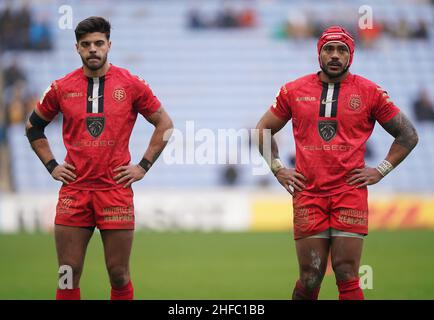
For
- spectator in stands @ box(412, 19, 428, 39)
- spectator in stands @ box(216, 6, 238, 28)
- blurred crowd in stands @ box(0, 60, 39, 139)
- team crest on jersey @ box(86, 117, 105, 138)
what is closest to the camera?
team crest on jersey @ box(86, 117, 105, 138)

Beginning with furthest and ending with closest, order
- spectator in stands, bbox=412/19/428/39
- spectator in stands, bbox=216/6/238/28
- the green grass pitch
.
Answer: spectator in stands, bbox=412/19/428/39
spectator in stands, bbox=216/6/238/28
the green grass pitch

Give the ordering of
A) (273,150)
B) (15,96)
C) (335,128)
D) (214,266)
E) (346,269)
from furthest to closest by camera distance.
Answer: (15,96), (214,266), (273,150), (335,128), (346,269)

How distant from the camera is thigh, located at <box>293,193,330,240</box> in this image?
744 centimetres

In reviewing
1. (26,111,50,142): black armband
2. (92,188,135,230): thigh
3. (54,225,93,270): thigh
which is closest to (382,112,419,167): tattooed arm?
(92,188,135,230): thigh

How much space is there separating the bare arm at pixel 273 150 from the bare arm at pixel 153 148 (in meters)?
0.78

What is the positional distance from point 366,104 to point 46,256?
31.9ft

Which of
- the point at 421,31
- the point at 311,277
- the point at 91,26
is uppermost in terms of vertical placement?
the point at 421,31

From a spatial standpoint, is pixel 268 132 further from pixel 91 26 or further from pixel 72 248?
pixel 72 248

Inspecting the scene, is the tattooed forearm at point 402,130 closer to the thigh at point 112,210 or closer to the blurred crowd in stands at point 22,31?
the thigh at point 112,210

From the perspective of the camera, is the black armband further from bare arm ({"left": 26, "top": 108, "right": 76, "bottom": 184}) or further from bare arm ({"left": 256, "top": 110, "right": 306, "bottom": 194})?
bare arm ({"left": 256, "top": 110, "right": 306, "bottom": 194})

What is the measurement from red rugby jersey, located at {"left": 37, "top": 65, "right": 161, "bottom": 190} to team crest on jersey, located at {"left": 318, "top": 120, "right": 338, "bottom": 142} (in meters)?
1.46

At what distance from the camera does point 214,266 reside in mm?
14719

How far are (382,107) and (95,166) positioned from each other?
92.5 inches

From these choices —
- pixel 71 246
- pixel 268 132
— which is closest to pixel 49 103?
pixel 71 246
